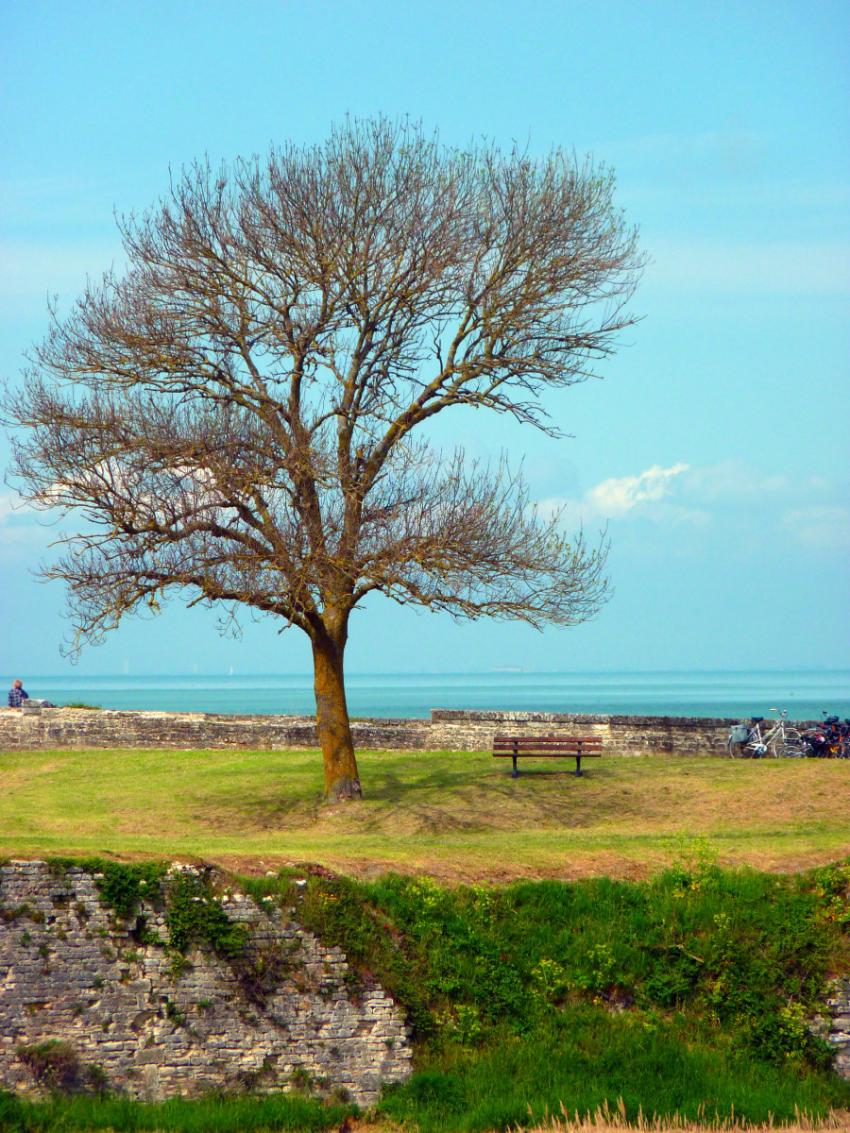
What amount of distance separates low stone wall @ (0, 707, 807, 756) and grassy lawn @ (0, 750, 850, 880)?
1.85ft

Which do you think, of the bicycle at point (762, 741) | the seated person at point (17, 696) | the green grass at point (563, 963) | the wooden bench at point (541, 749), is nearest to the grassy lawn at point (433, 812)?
the green grass at point (563, 963)

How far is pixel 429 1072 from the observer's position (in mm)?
13398

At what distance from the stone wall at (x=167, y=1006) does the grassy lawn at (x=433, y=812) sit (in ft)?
2.95

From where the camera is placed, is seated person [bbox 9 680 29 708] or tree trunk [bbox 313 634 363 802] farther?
seated person [bbox 9 680 29 708]

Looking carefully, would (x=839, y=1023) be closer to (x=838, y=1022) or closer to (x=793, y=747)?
(x=838, y=1022)

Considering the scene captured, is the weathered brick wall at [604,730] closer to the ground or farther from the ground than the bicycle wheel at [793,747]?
farther from the ground

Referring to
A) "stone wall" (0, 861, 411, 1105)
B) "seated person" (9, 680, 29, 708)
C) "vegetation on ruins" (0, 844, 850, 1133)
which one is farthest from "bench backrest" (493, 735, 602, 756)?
"seated person" (9, 680, 29, 708)

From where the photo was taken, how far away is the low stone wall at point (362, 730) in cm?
2642

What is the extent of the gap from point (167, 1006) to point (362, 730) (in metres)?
15.3

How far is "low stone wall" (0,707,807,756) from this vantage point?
1040 inches

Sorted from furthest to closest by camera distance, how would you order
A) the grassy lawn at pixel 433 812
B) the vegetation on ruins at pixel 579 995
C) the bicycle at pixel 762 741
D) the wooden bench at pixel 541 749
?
1. the bicycle at pixel 762 741
2. the wooden bench at pixel 541 749
3. the grassy lawn at pixel 433 812
4. the vegetation on ruins at pixel 579 995

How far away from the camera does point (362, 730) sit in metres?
28.5

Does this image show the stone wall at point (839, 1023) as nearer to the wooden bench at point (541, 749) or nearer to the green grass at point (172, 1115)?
the green grass at point (172, 1115)

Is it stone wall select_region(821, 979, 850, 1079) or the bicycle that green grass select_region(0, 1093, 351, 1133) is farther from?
the bicycle
